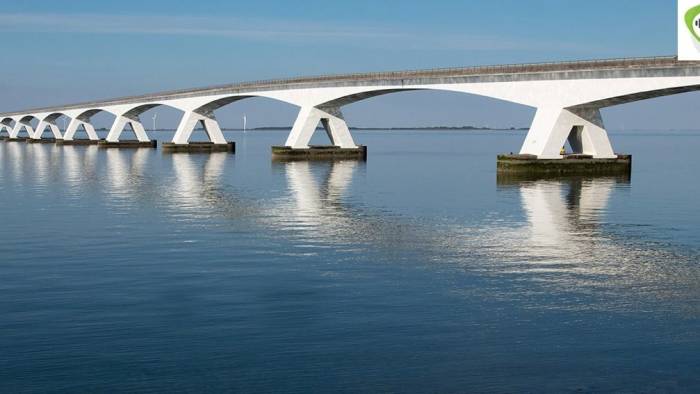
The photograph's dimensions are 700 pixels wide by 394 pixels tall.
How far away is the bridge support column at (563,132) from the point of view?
178 ft

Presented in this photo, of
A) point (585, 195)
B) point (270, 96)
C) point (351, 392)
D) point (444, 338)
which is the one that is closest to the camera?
point (351, 392)

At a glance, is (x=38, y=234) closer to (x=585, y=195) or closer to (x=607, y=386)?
(x=607, y=386)

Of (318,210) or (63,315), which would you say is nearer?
(63,315)

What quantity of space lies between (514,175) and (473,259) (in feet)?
112

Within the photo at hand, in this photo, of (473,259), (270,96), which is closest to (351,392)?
(473,259)

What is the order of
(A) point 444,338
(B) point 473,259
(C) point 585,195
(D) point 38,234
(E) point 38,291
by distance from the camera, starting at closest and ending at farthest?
(A) point 444,338 < (E) point 38,291 < (B) point 473,259 < (D) point 38,234 < (C) point 585,195

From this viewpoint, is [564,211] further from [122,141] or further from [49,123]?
[49,123]

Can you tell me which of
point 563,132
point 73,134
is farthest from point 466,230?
point 73,134

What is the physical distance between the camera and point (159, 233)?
26.4 metres

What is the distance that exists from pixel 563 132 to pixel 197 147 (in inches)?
2277

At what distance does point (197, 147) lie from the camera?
339 feet

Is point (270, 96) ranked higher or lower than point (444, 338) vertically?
higher

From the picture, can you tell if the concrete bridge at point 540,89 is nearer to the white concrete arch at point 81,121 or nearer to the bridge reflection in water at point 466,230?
the bridge reflection in water at point 466,230

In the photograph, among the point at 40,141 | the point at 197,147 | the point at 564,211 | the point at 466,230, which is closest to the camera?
the point at 466,230
